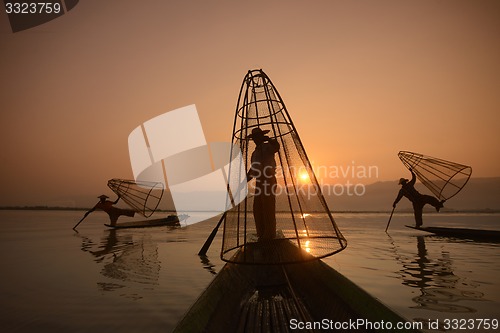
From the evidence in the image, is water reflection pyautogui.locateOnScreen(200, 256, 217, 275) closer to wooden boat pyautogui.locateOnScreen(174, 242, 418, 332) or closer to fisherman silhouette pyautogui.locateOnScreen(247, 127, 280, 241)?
fisherman silhouette pyautogui.locateOnScreen(247, 127, 280, 241)

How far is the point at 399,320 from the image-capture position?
2.34 metres

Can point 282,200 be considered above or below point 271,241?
above

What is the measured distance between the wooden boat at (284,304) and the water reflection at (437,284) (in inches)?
82.8

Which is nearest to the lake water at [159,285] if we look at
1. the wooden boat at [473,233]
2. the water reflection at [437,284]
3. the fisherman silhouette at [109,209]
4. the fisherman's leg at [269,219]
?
the water reflection at [437,284]

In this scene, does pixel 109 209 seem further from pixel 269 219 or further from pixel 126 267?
pixel 269 219

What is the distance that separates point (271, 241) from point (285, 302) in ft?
5.96

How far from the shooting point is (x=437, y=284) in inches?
222

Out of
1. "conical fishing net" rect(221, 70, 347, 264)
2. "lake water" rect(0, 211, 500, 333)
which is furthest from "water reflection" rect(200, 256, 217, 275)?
"conical fishing net" rect(221, 70, 347, 264)

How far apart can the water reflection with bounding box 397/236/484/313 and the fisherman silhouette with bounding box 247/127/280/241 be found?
2970mm

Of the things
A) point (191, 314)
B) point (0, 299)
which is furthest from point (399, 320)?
point (0, 299)

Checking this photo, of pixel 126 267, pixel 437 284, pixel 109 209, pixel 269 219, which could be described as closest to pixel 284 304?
pixel 269 219

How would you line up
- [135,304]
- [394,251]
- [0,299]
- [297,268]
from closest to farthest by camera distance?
[297,268]
[135,304]
[0,299]
[394,251]

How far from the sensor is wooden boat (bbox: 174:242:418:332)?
2633 millimetres

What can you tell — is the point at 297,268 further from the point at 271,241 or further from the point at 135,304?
the point at 135,304
